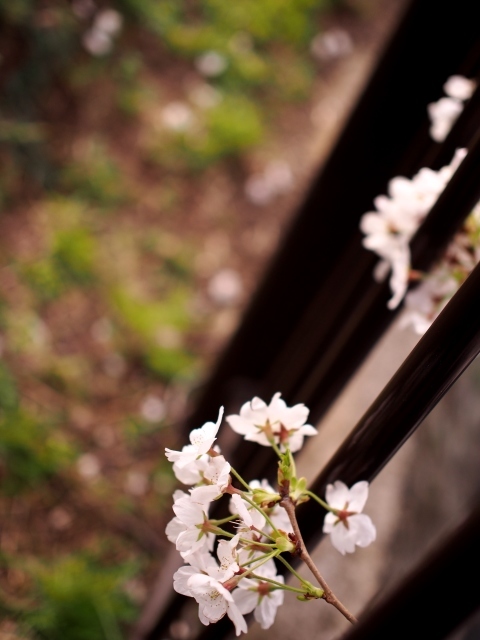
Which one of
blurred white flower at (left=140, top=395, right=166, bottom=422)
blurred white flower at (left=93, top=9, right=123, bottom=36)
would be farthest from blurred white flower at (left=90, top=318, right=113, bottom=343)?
blurred white flower at (left=93, top=9, right=123, bottom=36)

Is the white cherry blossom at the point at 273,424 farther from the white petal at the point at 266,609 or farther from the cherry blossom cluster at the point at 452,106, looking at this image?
the cherry blossom cluster at the point at 452,106

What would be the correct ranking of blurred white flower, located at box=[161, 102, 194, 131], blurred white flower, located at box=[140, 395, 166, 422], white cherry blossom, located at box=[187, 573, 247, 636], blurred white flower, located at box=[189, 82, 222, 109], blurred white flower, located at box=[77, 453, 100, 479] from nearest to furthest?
white cherry blossom, located at box=[187, 573, 247, 636] → blurred white flower, located at box=[77, 453, 100, 479] → blurred white flower, located at box=[140, 395, 166, 422] → blurred white flower, located at box=[161, 102, 194, 131] → blurred white flower, located at box=[189, 82, 222, 109]

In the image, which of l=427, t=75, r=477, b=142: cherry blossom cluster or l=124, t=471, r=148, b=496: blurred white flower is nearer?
l=427, t=75, r=477, b=142: cherry blossom cluster

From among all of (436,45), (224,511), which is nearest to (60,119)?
(436,45)

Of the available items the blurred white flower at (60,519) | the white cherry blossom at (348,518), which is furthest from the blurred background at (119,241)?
the white cherry blossom at (348,518)

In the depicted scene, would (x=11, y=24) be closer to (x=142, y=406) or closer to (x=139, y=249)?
(x=139, y=249)

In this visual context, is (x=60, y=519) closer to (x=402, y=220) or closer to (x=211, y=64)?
(x=402, y=220)

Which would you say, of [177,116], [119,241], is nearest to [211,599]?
[119,241]

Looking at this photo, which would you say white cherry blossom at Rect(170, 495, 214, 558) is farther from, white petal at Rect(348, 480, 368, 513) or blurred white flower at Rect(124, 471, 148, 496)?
blurred white flower at Rect(124, 471, 148, 496)
